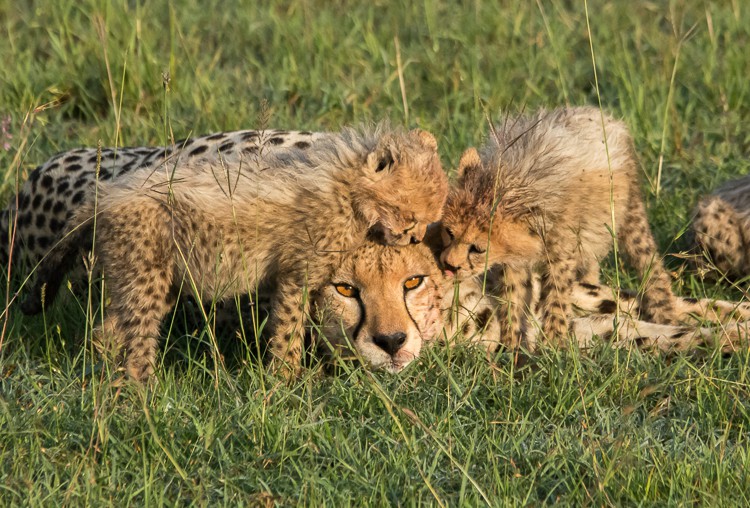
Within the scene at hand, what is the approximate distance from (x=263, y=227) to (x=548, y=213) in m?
0.87

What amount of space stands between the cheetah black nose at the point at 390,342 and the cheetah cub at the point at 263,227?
0.72 ft

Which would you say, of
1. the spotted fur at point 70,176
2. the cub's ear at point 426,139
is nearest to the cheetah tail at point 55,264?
the spotted fur at point 70,176

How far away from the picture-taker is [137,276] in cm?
349

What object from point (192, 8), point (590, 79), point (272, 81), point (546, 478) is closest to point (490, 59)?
point (590, 79)

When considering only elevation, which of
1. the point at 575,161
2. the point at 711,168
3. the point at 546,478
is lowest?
the point at 711,168

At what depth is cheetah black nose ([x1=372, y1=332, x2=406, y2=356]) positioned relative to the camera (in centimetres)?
346

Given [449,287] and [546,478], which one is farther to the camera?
[449,287]

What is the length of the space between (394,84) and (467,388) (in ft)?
8.64

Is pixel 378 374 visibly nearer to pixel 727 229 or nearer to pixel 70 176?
pixel 70 176

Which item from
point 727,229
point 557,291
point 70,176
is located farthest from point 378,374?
point 727,229

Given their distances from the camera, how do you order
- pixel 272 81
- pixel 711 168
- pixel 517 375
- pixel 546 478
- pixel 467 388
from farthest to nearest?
pixel 272 81
pixel 711 168
pixel 517 375
pixel 467 388
pixel 546 478

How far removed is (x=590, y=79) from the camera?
588cm

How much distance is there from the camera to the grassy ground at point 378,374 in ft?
9.50

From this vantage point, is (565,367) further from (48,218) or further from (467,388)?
(48,218)
